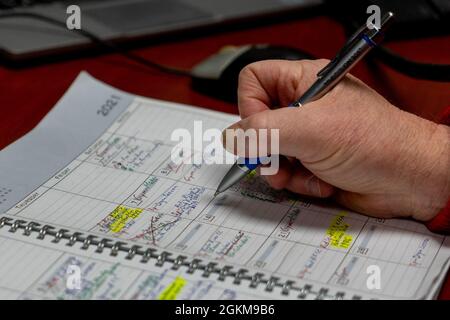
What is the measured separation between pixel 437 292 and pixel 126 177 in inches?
12.9

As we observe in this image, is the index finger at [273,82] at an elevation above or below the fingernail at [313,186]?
above

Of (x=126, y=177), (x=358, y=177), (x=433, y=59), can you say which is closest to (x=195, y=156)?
(x=126, y=177)

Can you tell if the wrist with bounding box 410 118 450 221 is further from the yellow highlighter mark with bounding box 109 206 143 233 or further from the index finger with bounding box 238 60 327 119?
the yellow highlighter mark with bounding box 109 206 143 233

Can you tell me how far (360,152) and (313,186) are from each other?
0.23 feet

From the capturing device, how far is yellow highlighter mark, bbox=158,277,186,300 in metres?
0.55

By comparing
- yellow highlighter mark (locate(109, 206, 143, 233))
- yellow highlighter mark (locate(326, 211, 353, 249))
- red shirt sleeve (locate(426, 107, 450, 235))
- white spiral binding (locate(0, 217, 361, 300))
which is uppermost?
red shirt sleeve (locate(426, 107, 450, 235))

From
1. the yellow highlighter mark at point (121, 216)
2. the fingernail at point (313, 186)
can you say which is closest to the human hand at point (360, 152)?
the fingernail at point (313, 186)

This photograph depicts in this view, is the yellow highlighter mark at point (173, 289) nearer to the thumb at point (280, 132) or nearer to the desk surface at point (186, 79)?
the thumb at point (280, 132)

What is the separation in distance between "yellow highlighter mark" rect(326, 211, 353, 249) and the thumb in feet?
0.24

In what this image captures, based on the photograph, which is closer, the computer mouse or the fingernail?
the fingernail

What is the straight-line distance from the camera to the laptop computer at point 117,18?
0.98 metres

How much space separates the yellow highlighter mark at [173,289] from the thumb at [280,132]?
0.46 ft

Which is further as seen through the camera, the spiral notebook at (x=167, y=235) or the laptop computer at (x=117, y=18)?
the laptop computer at (x=117, y=18)

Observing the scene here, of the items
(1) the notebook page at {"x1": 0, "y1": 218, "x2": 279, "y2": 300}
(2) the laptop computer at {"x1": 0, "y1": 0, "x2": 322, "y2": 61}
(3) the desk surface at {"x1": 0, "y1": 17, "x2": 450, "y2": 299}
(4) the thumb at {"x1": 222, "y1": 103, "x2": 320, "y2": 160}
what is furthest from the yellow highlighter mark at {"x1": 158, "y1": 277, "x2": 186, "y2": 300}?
(2) the laptop computer at {"x1": 0, "y1": 0, "x2": 322, "y2": 61}
